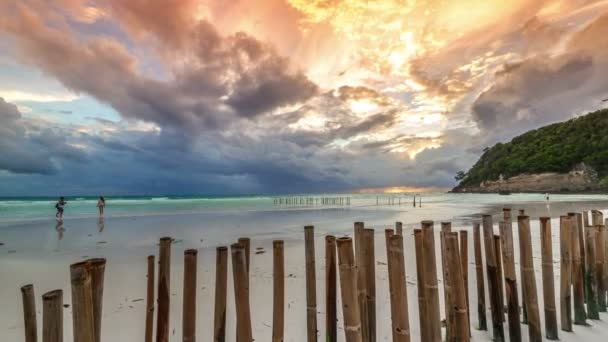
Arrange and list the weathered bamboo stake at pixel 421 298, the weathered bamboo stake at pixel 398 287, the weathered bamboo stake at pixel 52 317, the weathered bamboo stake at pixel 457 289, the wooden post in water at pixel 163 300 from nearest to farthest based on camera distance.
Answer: the weathered bamboo stake at pixel 52 317, the weathered bamboo stake at pixel 398 287, the wooden post in water at pixel 163 300, the weathered bamboo stake at pixel 421 298, the weathered bamboo stake at pixel 457 289

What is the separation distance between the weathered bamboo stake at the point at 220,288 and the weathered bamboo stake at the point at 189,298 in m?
0.20

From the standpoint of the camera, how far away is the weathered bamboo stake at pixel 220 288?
2.74m

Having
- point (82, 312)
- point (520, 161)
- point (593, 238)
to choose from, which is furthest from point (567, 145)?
point (82, 312)

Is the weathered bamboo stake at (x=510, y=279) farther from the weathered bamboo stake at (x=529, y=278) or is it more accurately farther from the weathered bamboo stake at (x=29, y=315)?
the weathered bamboo stake at (x=29, y=315)

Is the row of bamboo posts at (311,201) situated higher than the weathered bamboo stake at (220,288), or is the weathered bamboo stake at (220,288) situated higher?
the weathered bamboo stake at (220,288)

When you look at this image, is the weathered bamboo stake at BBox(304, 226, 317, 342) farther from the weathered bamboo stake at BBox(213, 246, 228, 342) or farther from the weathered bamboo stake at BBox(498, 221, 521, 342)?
the weathered bamboo stake at BBox(498, 221, 521, 342)

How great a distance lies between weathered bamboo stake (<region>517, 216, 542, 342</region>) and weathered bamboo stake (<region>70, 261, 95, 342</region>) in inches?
164

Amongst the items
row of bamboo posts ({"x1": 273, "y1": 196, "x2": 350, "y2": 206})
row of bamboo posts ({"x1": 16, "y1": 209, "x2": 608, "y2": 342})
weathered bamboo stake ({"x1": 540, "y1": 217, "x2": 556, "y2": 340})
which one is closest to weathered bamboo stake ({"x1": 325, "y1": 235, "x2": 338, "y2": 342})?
row of bamboo posts ({"x1": 16, "y1": 209, "x2": 608, "y2": 342})

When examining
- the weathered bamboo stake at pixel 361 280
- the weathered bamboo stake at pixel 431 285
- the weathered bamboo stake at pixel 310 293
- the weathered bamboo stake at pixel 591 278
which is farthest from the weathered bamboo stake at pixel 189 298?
the weathered bamboo stake at pixel 591 278

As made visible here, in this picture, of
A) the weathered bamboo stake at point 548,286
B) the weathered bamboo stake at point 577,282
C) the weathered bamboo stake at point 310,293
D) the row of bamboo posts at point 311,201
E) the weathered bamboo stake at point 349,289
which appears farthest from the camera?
the row of bamboo posts at point 311,201

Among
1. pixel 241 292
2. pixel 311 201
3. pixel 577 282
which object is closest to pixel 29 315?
pixel 241 292

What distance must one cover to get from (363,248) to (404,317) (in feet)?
2.34

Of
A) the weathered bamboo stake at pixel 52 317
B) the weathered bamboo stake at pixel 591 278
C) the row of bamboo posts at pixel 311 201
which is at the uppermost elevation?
the weathered bamboo stake at pixel 52 317

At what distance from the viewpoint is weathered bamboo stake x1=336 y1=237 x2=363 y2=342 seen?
2.57 m
